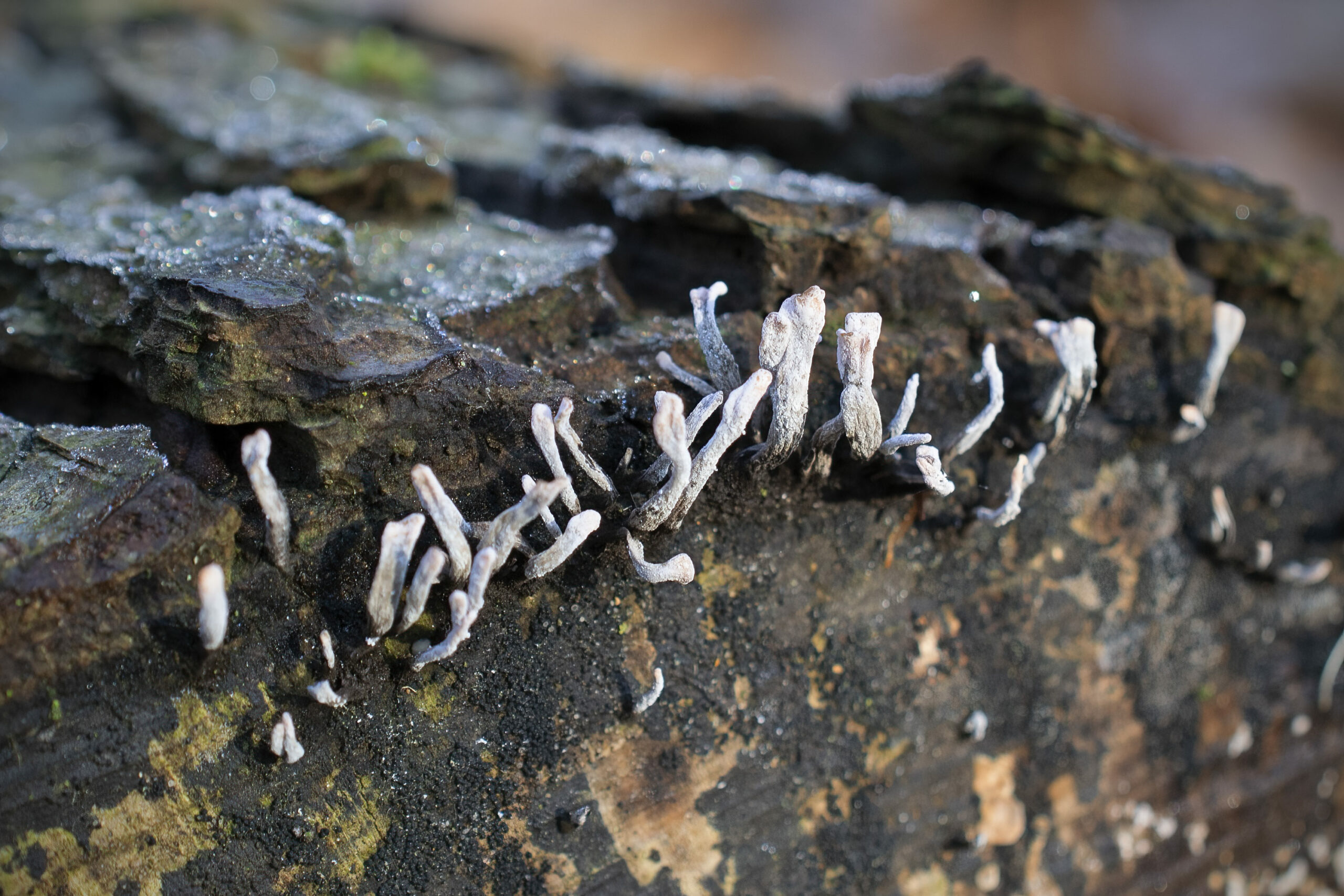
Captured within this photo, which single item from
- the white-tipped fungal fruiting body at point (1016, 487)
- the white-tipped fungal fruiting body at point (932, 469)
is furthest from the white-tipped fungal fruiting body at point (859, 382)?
the white-tipped fungal fruiting body at point (1016, 487)

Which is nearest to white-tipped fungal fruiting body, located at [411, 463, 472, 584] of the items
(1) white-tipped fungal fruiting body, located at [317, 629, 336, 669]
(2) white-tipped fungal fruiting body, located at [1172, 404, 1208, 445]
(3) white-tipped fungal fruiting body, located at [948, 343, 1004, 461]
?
(1) white-tipped fungal fruiting body, located at [317, 629, 336, 669]

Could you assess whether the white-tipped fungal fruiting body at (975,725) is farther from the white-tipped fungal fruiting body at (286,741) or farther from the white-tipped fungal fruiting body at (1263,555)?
the white-tipped fungal fruiting body at (286,741)

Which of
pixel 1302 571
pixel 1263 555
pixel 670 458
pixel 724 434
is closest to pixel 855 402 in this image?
pixel 724 434

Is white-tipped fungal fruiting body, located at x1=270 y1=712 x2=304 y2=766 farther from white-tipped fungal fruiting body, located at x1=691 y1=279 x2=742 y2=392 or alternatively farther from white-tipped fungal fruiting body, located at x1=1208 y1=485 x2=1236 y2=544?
white-tipped fungal fruiting body, located at x1=1208 y1=485 x2=1236 y2=544

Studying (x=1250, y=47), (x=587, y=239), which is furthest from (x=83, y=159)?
(x=1250, y=47)

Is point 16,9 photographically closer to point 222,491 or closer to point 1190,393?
point 222,491
